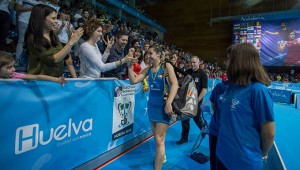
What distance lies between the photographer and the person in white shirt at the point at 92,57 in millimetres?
2551

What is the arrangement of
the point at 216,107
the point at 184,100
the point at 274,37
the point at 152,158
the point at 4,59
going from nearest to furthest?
1. the point at 4,59
2. the point at 216,107
3. the point at 184,100
4. the point at 152,158
5. the point at 274,37

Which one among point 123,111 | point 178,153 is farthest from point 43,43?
point 178,153

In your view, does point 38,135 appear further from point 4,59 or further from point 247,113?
point 247,113

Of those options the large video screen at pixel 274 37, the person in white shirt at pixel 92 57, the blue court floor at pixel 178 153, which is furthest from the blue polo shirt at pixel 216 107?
the large video screen at pixel 274 37

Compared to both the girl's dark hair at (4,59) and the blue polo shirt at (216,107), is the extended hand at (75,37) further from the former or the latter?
the blue polo shirt at (216,107)

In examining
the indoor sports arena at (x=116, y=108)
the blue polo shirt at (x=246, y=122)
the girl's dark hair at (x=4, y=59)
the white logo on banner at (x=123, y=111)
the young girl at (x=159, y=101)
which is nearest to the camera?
the blue polo shirt at (x=246, y=122)

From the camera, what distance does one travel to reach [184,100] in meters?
2.39

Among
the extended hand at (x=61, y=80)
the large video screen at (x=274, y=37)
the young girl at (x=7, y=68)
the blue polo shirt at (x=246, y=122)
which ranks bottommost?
the blue polo shirt at (x=246, y=122)

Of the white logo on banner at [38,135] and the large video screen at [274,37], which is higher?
the large video screen at [274,37]

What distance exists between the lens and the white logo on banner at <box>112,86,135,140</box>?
10.3 ft

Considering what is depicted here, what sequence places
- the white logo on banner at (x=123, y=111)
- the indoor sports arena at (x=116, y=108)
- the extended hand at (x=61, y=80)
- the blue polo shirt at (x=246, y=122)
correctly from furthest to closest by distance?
the white logo on banner at (x=123, y=111), the extended hand at (x=61, y=80), the indoor sports arena at (x=116, y=108), the blue polo shirt at (x=246, y=122)

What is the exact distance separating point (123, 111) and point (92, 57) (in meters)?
1.13

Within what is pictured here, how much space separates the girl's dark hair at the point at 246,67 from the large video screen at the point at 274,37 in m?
18.7

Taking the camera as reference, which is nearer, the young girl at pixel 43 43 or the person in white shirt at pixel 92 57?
the young girl at pixel 43 43
